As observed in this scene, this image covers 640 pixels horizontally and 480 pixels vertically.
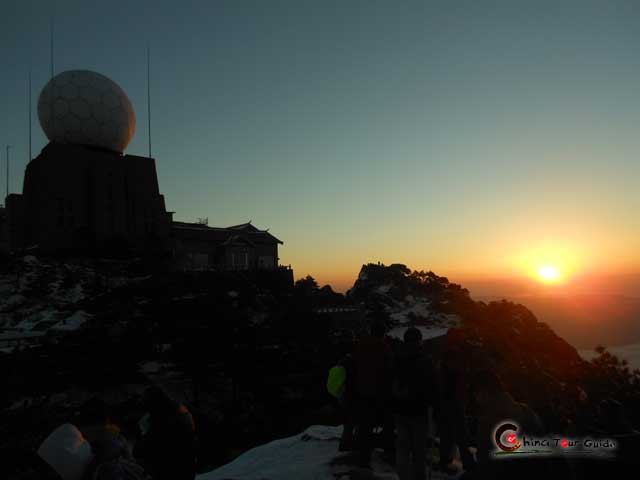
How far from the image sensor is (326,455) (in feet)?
23.1

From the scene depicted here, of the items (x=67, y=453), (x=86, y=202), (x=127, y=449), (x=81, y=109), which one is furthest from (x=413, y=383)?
(x=81, y=109)

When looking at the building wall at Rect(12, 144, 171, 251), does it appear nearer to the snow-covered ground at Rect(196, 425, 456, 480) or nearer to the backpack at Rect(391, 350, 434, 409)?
the snow-covered ground at Rect(196, 425, 456, 480)

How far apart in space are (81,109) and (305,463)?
3689 centimetres

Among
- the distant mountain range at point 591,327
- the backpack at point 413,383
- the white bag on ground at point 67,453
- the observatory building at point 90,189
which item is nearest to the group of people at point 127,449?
the white bag on ground at point 67,453

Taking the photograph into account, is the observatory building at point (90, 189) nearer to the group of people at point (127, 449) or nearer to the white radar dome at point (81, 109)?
the white radar dome at point (81, 109)

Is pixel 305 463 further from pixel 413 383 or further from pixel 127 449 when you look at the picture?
pixel 127 449

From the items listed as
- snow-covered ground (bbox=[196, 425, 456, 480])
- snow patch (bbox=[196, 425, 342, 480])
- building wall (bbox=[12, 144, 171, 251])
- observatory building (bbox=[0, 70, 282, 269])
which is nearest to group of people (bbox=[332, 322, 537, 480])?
snow-covered ground (bbox=[196, 425, 456, 480])

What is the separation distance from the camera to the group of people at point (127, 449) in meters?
3.46

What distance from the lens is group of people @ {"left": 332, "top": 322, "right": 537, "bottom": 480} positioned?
14.9 feet

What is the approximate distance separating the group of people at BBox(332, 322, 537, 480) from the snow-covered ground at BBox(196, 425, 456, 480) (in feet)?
0.81

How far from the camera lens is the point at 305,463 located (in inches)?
271

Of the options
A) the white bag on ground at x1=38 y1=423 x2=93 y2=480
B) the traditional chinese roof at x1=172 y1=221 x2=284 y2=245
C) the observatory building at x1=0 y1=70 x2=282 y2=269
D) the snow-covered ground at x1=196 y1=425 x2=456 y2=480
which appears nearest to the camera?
the white bag on ground at x1=38 y1=423 x2=93 y2=480

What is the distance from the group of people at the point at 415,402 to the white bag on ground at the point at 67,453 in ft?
11.8

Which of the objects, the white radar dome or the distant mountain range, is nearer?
the white radar dome
